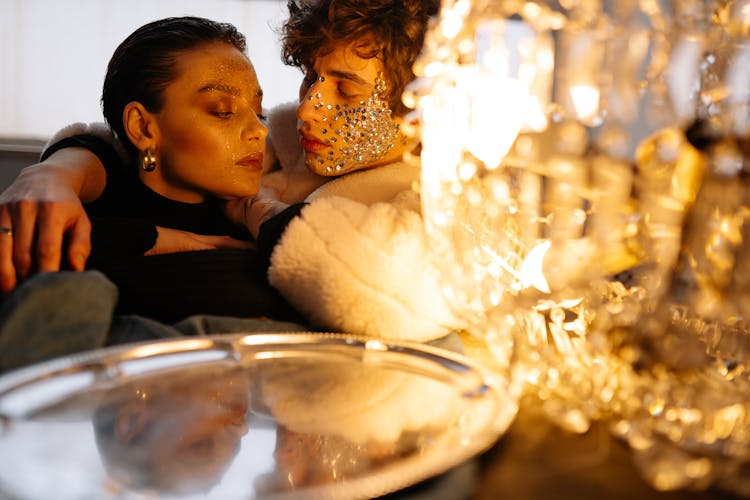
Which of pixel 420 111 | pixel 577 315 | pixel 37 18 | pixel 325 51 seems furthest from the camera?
pixel 37 18

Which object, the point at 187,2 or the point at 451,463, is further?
the point at 187,2

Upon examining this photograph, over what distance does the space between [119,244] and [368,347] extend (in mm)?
342

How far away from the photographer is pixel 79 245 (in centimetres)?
66

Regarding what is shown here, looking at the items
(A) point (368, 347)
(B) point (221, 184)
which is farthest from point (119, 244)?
(A) point (368, 347)

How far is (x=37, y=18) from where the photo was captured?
1924mm

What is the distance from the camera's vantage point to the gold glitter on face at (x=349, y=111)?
0.89 m

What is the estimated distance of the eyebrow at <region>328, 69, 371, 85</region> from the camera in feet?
2.91

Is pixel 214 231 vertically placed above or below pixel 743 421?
below

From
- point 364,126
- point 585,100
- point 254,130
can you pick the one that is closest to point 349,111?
point 364,126

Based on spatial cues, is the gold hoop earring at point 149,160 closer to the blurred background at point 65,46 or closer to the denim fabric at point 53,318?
the denim fabric at point 53,318

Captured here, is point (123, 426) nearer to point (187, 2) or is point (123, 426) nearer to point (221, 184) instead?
point (221, 184)

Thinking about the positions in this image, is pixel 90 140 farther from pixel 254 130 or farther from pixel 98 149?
pixel 254 130

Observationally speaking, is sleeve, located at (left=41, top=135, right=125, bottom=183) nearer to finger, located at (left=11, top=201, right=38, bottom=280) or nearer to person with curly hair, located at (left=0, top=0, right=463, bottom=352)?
person with curly hair, located at (left=0, top=0, right=463, bottom=352)

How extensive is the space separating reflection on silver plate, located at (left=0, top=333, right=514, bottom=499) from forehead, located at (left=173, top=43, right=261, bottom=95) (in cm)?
50
